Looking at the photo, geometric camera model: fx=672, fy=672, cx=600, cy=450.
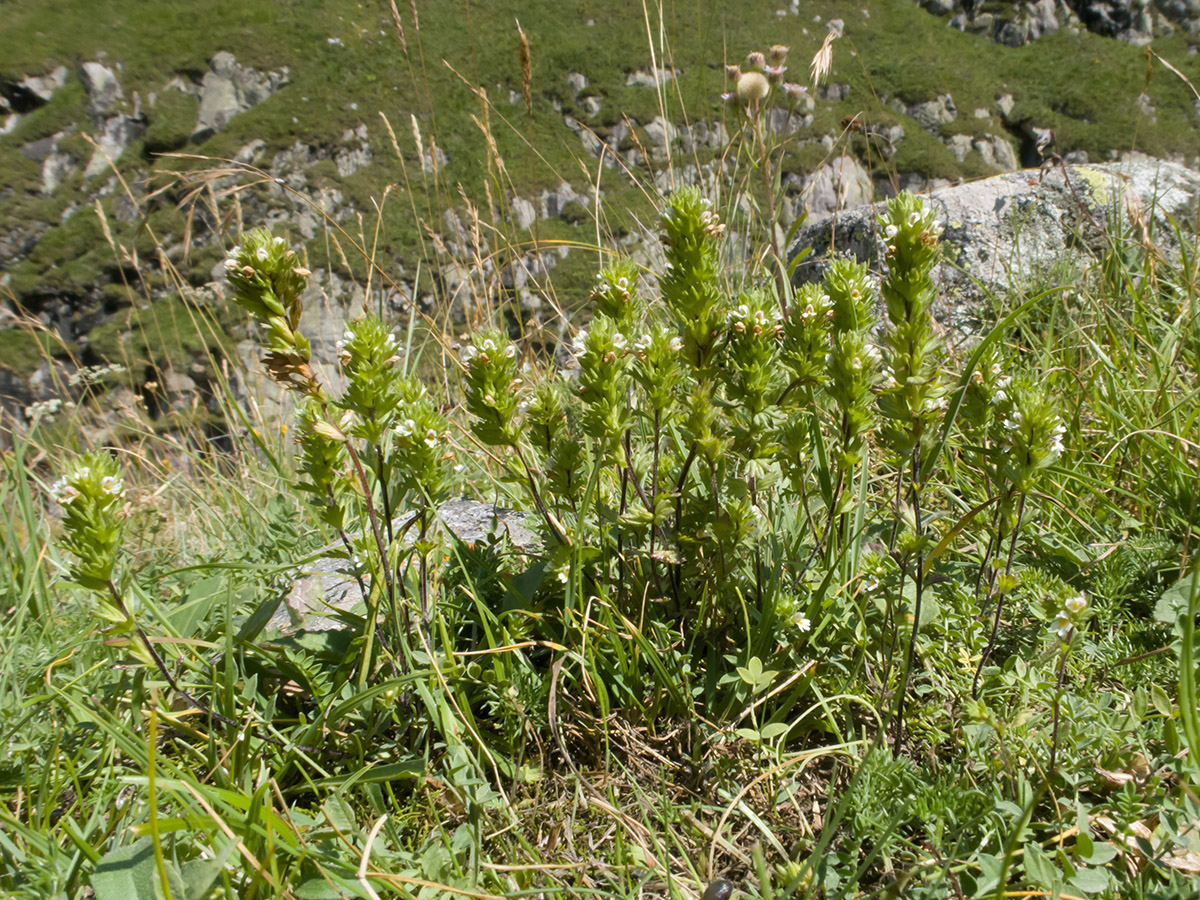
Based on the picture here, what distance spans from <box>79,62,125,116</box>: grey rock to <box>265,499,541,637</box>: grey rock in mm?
92735

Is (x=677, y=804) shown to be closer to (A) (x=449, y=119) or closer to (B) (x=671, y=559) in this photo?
(B) (x=671, y=559)

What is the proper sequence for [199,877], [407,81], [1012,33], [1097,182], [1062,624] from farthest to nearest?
1. [1012,33]
2. [407,81]
3. [1097,182]
4. [1062,624]
5. [199,877]

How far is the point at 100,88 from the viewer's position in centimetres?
7112

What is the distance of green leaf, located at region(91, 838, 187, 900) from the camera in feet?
3.20

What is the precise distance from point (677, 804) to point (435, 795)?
47 cm

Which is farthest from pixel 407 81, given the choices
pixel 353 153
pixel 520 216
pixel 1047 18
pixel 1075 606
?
pixel 1047 18

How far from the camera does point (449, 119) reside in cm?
5847

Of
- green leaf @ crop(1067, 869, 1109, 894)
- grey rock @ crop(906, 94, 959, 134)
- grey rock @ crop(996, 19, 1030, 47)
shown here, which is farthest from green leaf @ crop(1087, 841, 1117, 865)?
grey rock @ crop(996, 19, 1030, 47)

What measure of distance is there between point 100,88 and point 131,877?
3767 inches

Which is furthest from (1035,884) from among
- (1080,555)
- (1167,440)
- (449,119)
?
(449,119)

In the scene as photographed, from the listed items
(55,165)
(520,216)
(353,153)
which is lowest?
(353,153)

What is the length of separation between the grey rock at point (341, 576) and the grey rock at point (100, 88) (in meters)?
92.7

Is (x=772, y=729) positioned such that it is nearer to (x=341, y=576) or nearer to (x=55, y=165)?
(x=341, y=576)

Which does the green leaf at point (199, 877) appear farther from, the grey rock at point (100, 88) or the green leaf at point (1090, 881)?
the grey rock at point (100, 88)
